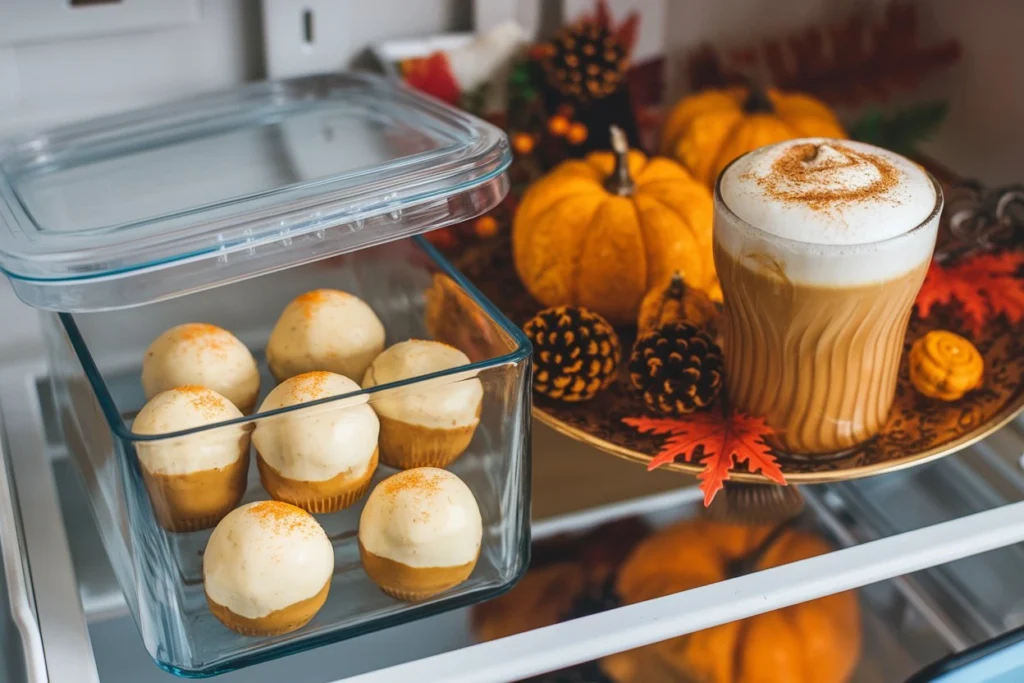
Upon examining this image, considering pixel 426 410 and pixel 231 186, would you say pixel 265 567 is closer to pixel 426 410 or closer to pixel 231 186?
Result: pixel 426 410

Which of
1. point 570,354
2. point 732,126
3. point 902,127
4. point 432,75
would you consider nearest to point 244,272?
point 570,354

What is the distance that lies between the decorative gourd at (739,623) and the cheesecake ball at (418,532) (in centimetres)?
13

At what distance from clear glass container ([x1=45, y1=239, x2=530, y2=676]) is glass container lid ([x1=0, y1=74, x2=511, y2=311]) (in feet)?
0.19

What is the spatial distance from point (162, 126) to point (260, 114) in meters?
0.06

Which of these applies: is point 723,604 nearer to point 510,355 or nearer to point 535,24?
point 510,355

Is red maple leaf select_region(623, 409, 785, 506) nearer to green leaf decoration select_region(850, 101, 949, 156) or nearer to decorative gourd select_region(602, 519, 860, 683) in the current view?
decorative gourd select_region(602, 519, 860, 683)

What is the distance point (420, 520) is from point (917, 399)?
1.09 ft

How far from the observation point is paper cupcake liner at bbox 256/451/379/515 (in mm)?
502

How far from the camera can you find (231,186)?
59 cm

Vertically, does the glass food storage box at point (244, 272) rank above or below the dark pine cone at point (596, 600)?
above

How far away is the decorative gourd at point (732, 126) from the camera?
2.55 feet

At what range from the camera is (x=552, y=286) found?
0.69 m

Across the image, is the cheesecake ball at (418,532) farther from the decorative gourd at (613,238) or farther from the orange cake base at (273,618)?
the decorative gourd at (613,238)

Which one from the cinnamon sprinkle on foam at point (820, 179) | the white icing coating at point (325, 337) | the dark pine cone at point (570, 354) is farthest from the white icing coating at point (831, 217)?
the white icing coating at point (325, 337)
